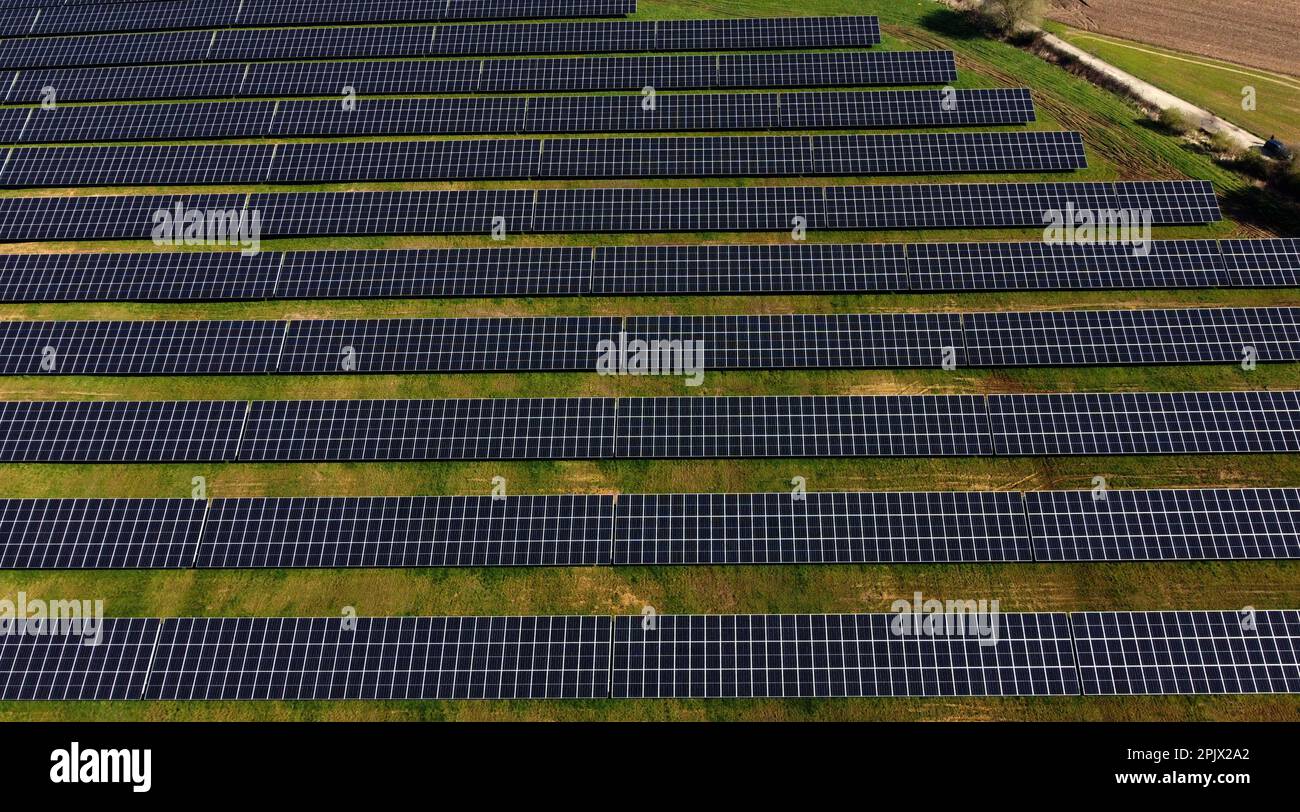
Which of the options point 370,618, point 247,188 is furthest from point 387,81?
point 370,618

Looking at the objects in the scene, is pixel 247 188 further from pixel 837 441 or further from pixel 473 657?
pixel 837 441

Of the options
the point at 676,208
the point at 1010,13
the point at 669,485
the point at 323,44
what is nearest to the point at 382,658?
the point at 669,485

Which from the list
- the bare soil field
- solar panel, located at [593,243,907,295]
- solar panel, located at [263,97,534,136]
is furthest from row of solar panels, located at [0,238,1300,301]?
the bare soil field

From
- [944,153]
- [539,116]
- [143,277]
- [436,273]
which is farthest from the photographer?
[539,116]

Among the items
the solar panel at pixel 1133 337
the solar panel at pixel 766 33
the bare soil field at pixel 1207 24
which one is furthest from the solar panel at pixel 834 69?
the solar panel at pixel 1133 337

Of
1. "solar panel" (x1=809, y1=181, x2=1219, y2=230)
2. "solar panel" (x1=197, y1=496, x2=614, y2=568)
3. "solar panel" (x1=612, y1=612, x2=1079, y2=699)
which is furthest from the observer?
"solar panel" (x1=809, y1=181, x2=1219, y2=230)

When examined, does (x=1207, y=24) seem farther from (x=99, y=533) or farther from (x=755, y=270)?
(x=99, y=533)

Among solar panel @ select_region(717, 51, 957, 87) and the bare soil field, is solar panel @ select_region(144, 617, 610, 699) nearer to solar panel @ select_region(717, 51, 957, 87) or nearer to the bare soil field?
solar panel @ select_region(717, 51, 957, 87)
